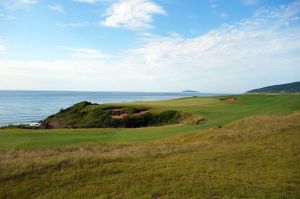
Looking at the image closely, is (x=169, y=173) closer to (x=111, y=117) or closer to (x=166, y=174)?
(x=166, y=174)

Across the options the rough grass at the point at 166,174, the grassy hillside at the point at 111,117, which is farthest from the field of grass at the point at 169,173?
the grassy hillside at the point at 111,117

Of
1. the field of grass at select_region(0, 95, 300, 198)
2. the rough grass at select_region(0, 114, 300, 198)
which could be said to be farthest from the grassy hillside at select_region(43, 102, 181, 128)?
the rough grass at select_region(0, 114, 300, 198)

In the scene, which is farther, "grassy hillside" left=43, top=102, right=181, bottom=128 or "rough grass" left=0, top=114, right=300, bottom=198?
"grassy hillside" left=43, top=102, right=181, bottom=128

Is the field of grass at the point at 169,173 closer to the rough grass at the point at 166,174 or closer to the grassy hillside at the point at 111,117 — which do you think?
the rough grass at the point at 166,174

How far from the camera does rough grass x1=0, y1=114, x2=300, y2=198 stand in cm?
1023

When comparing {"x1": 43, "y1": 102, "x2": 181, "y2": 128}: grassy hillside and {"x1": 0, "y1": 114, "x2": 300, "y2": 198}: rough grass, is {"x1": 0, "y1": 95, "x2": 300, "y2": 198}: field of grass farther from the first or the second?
{"x1": 43, "y1": 102, "x2": 181, "y2": 128}: grassy hillside

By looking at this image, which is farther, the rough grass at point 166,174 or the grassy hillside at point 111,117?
the grassy hillside at point 111,117

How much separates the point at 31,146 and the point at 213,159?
1266 centimetres

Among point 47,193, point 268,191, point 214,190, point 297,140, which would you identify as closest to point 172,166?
point 214,190

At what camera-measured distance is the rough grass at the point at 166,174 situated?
33.6ft

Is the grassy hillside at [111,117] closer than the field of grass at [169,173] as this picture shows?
No

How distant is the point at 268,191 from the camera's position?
404 inches

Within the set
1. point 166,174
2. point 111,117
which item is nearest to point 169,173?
point 166,174

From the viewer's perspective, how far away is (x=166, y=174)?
1206 cm
